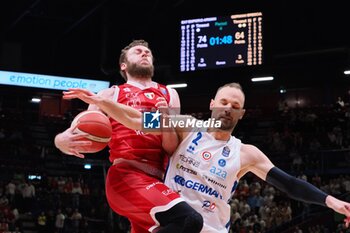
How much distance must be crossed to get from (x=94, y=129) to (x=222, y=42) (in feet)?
40.7

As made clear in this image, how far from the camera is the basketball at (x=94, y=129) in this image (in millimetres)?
4590

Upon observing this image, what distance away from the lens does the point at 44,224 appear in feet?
59.2

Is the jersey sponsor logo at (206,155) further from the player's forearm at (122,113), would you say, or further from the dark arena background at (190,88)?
the dark arena background at (190,88)

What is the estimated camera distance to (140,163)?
16.1 feet

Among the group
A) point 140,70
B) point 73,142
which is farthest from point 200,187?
point 140,70

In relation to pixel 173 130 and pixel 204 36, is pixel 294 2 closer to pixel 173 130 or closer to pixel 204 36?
pixel 204 36

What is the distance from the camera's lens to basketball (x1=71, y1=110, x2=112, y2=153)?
4.59 metres

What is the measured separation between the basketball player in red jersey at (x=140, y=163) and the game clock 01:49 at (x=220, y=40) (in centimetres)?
1129

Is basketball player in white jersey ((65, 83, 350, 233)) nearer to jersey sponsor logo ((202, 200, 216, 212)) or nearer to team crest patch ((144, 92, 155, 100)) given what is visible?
jersey sponsor logo ((202, 200, 216, 212))

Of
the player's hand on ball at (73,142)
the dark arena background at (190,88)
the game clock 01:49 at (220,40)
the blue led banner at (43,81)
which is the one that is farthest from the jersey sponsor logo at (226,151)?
the blue led banner at (43,81)

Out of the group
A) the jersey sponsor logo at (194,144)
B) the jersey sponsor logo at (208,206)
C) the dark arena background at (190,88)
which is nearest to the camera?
the jersey sponsor logo at (208,206)

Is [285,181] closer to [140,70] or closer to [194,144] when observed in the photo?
[194,144]

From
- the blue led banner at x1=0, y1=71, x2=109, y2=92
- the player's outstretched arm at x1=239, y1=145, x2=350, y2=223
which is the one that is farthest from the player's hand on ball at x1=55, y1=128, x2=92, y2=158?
the blue led banner at x1=0, y1=71, x2=109, y2=92

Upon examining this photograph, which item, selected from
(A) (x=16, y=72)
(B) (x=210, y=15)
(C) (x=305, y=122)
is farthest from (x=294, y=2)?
(A) (x=16, y=72)
